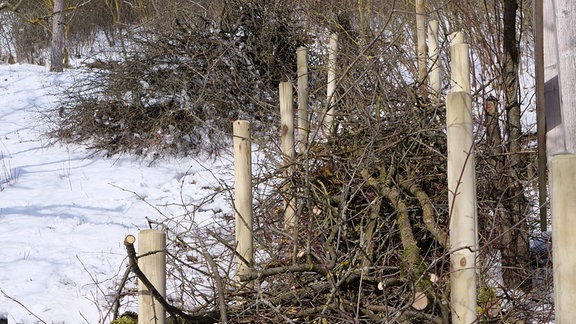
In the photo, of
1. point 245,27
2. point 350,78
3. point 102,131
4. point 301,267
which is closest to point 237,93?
point 245,27

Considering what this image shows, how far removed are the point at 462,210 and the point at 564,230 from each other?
70cm

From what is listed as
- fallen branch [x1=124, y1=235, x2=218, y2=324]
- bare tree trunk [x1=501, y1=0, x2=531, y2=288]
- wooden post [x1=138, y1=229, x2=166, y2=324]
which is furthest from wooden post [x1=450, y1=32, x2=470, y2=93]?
wooden post [x1=138, y1=229, x2=166, y2=324]

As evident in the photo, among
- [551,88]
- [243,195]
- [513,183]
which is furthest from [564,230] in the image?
[513,183]

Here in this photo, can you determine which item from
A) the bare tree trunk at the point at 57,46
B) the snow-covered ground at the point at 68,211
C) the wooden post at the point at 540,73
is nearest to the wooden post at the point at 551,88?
the wooden post at the point at 540,73

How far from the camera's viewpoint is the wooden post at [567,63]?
222 centimetres

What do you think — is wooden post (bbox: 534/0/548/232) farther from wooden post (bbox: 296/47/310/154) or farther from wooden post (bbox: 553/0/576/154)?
wooden post (bbox: 296/47/310/154)

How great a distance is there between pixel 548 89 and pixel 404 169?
5.51ft

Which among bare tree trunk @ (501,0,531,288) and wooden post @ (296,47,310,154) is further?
wooden post @ (296,47,310,154)

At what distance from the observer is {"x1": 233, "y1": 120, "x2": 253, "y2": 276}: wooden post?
3.25 meters

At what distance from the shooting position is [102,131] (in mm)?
8312

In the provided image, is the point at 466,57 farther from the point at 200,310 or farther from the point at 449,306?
the point at 200,310

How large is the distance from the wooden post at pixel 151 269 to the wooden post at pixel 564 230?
1.22 m

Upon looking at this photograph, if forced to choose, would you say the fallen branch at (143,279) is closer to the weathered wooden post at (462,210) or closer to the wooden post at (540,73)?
the weathered wooden post at (462,210)

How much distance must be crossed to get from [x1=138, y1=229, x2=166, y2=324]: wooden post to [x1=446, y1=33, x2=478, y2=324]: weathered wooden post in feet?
3.44
